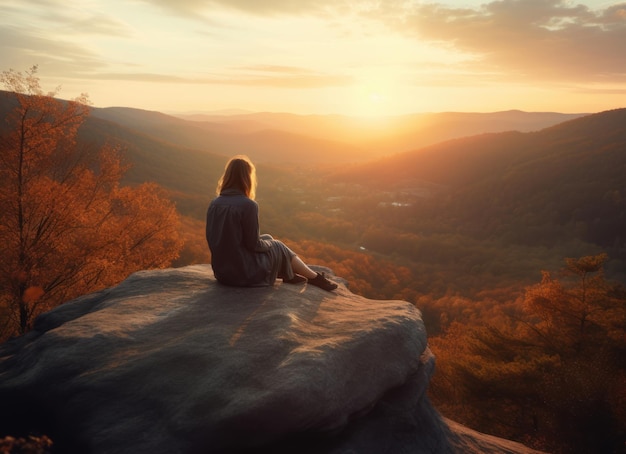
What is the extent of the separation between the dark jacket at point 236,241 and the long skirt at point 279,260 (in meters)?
0.15

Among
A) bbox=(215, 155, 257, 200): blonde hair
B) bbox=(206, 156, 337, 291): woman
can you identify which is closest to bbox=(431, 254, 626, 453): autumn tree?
bbox=(206, 156, 337, 291): woman

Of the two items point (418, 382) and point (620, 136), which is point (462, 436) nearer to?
point (418, 382)

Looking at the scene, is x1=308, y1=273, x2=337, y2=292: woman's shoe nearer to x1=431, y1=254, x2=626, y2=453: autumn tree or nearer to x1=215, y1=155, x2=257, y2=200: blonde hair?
x1=215, y1=155, x2=257, y2=200: blonde hair

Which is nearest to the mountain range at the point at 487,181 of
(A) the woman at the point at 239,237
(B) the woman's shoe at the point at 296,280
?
(B) the woman's shoe at the point at 296,280

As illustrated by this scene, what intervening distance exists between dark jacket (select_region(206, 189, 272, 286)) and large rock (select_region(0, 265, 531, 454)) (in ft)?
1.49

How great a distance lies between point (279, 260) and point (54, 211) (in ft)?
38.9

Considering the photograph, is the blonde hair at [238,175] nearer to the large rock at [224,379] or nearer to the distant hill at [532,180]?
the large rock at [224,379]

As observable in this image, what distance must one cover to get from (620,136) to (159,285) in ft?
587

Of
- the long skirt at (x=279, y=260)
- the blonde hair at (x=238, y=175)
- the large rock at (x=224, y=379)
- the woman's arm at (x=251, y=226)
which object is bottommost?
the large rock at (x=224, y=379)

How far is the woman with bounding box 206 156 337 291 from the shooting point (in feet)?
23.5

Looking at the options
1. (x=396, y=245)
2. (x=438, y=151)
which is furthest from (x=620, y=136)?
(x=396, y=245)

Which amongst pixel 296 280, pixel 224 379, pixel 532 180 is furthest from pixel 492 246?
pixel 224 379

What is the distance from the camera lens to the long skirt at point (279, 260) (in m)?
7.87

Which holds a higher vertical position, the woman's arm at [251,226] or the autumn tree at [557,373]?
the woman's arm at [251,226]
